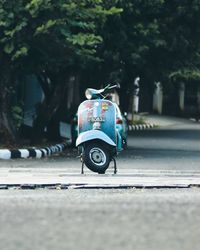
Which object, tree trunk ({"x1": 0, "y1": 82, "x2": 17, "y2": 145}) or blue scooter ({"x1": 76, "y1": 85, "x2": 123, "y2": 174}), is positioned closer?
blue scooter ({"x1": 76, "y1": 85, "x2": 123, "y2": 174})

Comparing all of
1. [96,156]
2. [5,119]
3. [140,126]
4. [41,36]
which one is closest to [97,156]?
[96,156]

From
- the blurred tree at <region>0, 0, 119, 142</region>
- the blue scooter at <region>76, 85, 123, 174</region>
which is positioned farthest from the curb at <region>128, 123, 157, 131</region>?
the blue scooter at <region>76, 85, 123, 174</region>

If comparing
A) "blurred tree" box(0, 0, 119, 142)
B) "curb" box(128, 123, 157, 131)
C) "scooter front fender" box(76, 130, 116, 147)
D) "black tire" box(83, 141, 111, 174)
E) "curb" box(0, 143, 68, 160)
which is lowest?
"curb" box(128, 123, 157, 131)

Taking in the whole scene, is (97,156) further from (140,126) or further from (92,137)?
(140,126)

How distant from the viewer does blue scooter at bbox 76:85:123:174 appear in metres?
12.8

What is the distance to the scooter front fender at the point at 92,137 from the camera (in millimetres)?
12750

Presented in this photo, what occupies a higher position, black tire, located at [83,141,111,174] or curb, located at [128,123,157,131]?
black tire, located at [83,141,111,174]

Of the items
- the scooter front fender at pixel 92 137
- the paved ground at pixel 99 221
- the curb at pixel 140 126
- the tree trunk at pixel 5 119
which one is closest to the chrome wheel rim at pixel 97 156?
the scooter front fender at pixel 92 137

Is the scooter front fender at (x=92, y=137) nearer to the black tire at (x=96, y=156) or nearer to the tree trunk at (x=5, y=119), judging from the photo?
the black tire at (x=96, y=156)

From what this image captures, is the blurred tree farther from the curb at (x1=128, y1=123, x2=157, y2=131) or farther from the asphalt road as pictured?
the curb at (x1=128, y1=123, x2=157, y2=131)

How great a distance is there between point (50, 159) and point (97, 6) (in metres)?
3.61

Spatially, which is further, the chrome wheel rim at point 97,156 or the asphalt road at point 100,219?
the chrome wheel rim at point 97,156

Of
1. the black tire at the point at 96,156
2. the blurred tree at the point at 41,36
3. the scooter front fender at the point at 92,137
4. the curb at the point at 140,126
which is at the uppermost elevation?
the blurred tree at the point at 41,36

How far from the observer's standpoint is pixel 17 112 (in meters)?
21.5
